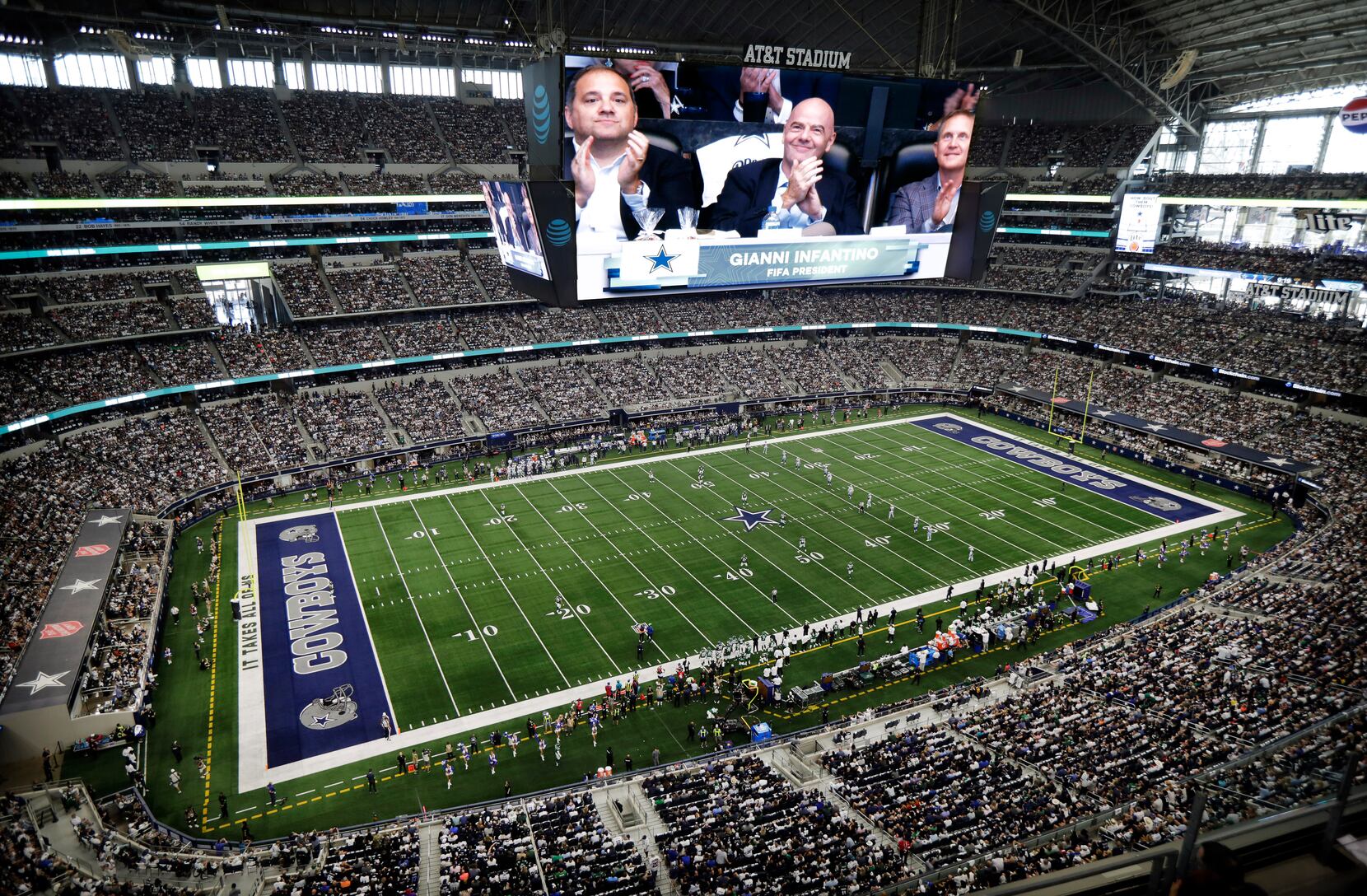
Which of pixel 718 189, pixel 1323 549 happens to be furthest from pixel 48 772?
pixel 1323 549

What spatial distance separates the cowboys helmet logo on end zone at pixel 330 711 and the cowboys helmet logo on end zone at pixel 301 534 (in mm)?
12436

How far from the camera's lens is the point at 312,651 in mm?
28328

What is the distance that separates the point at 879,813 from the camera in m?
18.5

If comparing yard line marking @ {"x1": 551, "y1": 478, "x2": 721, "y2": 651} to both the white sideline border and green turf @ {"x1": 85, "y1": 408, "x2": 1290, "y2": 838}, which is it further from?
the white sideline border

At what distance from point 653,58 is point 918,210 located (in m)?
9.05

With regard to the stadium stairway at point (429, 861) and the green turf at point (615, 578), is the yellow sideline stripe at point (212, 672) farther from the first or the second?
the stadium stairway at point (429, 861)

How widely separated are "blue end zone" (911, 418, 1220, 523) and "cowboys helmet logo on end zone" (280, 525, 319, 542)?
3627cm

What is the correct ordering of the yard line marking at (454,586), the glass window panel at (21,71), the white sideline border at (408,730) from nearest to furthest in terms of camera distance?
the white sideline border at (408,730)
the yard line marking at (454,586)
the glass window panel at (21,71)

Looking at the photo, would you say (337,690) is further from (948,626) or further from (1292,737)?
(1292,737)

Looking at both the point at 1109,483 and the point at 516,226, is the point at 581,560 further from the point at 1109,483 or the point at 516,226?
the point at 1109,483

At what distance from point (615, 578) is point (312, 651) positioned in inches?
440

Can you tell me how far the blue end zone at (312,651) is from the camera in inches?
960

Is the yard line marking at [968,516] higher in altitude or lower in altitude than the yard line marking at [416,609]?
higher

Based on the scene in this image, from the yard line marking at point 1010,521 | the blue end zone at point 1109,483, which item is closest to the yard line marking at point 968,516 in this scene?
the yard line marking at point 1010,521
